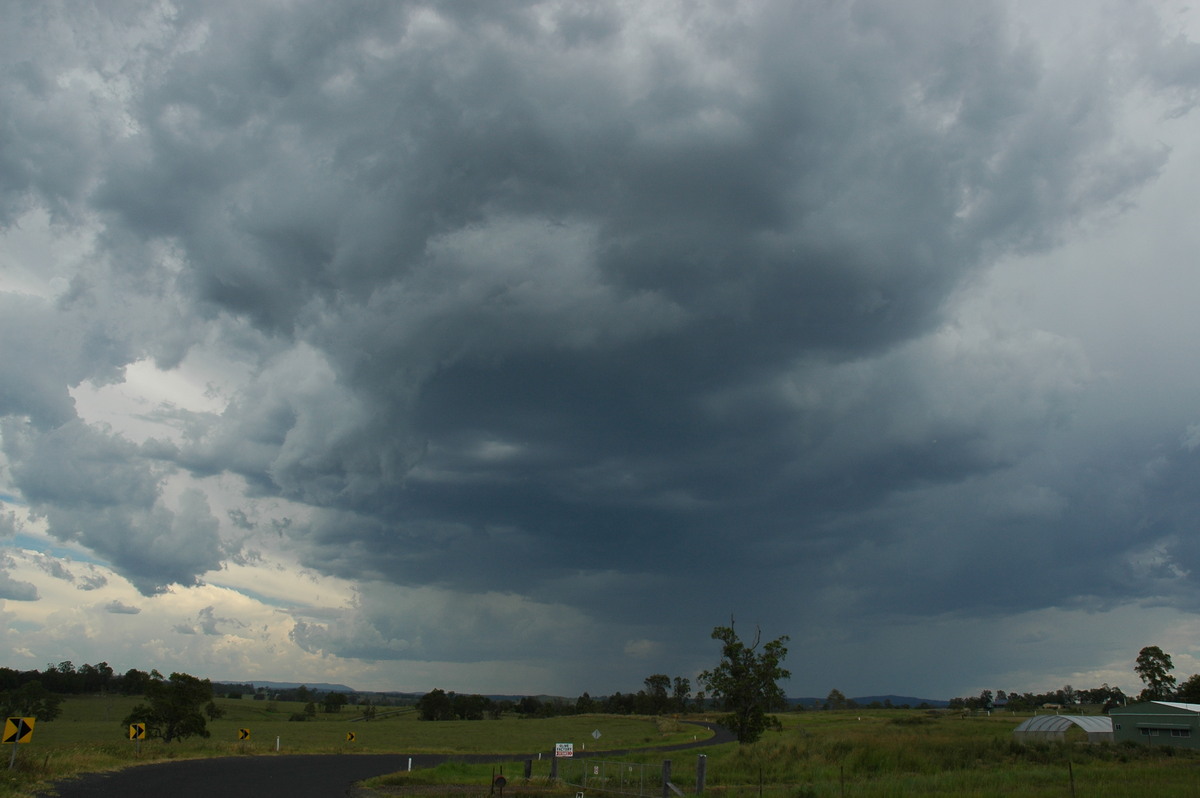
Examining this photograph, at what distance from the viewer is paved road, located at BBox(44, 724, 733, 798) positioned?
33.1 metres

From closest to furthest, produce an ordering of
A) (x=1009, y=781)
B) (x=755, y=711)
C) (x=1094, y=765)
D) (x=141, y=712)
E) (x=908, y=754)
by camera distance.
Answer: (x=1009, y=781), (x=1094, y=765), (x=908, y=754), (x=755, y=711), (x=141, y=712)

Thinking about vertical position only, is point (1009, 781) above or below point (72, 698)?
above

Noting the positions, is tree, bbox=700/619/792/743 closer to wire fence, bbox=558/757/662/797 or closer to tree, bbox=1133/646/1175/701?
wire fence, bbox=558/757/662/797

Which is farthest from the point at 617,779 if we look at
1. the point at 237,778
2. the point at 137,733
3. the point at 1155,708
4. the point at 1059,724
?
the point at 1155,708

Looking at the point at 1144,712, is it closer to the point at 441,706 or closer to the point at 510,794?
the point at 510,794

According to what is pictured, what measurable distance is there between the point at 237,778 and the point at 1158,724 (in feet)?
217

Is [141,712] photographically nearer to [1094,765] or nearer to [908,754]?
[908,754]

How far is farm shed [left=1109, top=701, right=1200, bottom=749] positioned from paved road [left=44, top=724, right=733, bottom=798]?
182ft

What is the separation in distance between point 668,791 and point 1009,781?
48.4 feet

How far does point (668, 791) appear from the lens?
3178 cm

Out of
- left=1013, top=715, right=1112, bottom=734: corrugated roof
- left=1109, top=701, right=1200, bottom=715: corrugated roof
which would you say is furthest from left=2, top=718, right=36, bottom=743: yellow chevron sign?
left=1109, top=701, right=1200, bottom=715: corrugated roof

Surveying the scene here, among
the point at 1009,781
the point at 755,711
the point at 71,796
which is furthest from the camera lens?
the point at 755,711

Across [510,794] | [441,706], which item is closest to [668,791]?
[510,794]

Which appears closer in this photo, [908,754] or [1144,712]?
[908,754]
